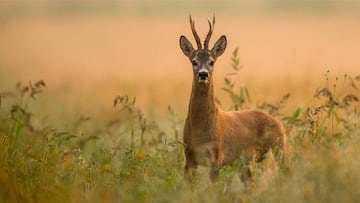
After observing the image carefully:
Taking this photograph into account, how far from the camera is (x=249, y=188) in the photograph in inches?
407

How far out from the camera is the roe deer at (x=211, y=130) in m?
11.9

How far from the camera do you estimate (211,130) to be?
40.2 ft

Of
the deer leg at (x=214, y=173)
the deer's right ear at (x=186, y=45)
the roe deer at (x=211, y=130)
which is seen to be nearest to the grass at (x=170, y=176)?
the deer leg at (x=214, y=173)

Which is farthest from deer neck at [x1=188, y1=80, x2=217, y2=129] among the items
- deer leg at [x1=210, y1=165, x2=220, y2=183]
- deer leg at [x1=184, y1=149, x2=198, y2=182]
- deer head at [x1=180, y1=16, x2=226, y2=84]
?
deer leg at [x1=210, y1=165, x2=220, y2=183]

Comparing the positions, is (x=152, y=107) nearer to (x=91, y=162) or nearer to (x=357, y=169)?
(x=91, y=162)

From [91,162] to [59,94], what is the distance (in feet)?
38.9

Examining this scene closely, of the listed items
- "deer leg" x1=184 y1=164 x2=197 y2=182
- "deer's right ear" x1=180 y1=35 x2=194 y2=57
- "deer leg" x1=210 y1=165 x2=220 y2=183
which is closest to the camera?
"deer leg" x1=184 y1=164 x2=197 y2=182

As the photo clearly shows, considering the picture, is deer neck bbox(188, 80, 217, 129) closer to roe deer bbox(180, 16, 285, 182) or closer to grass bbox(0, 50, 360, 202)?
roe deer bbox(180, 16, 285, 182)

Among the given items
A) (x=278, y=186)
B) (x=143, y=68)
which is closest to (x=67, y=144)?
(x=278, y=186)

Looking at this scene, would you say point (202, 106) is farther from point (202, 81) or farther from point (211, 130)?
point (202, 81)

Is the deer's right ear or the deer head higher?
the deer's right ear

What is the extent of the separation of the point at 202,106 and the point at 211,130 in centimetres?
28

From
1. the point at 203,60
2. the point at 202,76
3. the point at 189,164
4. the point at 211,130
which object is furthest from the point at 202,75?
the point at 189,164

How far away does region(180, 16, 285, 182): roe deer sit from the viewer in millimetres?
11930
